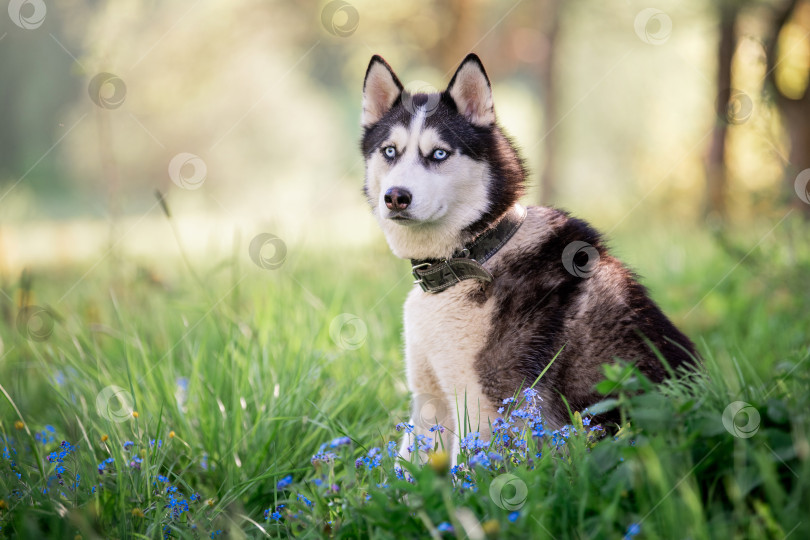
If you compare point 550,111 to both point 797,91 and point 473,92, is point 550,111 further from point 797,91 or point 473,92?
point 473,92

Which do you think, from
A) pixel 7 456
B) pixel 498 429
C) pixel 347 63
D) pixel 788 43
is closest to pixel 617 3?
pixel 788 43

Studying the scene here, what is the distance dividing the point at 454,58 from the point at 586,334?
682 cm

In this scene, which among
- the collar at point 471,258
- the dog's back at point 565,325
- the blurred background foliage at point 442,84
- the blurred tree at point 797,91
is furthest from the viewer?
the blurred tree at point 797,91

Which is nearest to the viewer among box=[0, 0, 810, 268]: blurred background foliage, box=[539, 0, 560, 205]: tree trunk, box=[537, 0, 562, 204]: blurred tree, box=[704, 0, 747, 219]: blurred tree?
Result: box=[0, 0, 810, 268]: blurred background foliage

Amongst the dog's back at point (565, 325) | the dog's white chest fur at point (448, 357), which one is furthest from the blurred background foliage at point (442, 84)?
the dog's white chest fur at point (448, 357)

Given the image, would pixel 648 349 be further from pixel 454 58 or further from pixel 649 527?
pixel 454 58

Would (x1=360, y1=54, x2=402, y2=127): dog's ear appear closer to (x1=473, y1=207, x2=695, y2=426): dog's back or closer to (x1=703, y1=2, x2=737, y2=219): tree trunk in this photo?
(x1=473, y1=207, x2=695, y2=426): dog's back

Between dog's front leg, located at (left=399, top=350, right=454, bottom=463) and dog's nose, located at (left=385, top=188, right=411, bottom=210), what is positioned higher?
dog's nose, located at (left=385, top=188, right=411, bottom=210)

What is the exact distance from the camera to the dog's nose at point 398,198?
2753 millimetres

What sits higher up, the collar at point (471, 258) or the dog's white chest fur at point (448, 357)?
the collar at point (471, 258)

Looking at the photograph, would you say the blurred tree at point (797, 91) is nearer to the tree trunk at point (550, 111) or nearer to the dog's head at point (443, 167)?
the tree trunk at point (550, 111)

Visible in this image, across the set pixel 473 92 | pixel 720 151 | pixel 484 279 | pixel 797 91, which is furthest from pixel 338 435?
pixel 720 151

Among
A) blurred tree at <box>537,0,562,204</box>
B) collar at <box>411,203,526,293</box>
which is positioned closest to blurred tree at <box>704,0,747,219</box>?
blurred tree at <box>537,0,562,204</box>

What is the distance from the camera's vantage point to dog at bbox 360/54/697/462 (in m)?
2.53
